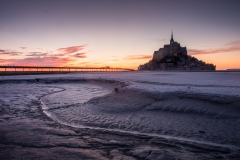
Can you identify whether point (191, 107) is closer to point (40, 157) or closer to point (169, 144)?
point (169, 144)

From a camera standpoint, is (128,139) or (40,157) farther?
(128,139)

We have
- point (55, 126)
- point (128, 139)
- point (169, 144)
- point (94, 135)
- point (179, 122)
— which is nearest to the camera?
point (169, 144)

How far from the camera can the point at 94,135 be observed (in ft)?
18.1

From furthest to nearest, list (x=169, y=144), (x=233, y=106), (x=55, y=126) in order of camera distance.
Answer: (x=233, y=106)
(x=55, y=126)
(x=169, y=144)

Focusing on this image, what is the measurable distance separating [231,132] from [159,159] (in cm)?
338

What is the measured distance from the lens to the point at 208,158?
3973 millimetres

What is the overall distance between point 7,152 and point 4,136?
4.74ft

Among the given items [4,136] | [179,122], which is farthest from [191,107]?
[4,136]

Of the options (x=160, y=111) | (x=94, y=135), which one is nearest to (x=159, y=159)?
(x=94, y=135)

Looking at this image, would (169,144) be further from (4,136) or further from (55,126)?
(4,136)

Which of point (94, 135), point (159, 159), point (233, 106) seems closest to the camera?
point (159, 159)

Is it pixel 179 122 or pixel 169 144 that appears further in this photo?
pixel 179 122

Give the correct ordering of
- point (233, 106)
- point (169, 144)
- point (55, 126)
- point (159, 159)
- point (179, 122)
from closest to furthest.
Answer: point (159, 159)
point (169, 144)
point (55, 126)
point (179, 122)
point (233, 106)

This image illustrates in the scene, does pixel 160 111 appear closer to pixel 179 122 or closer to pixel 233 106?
pixel 179 122
